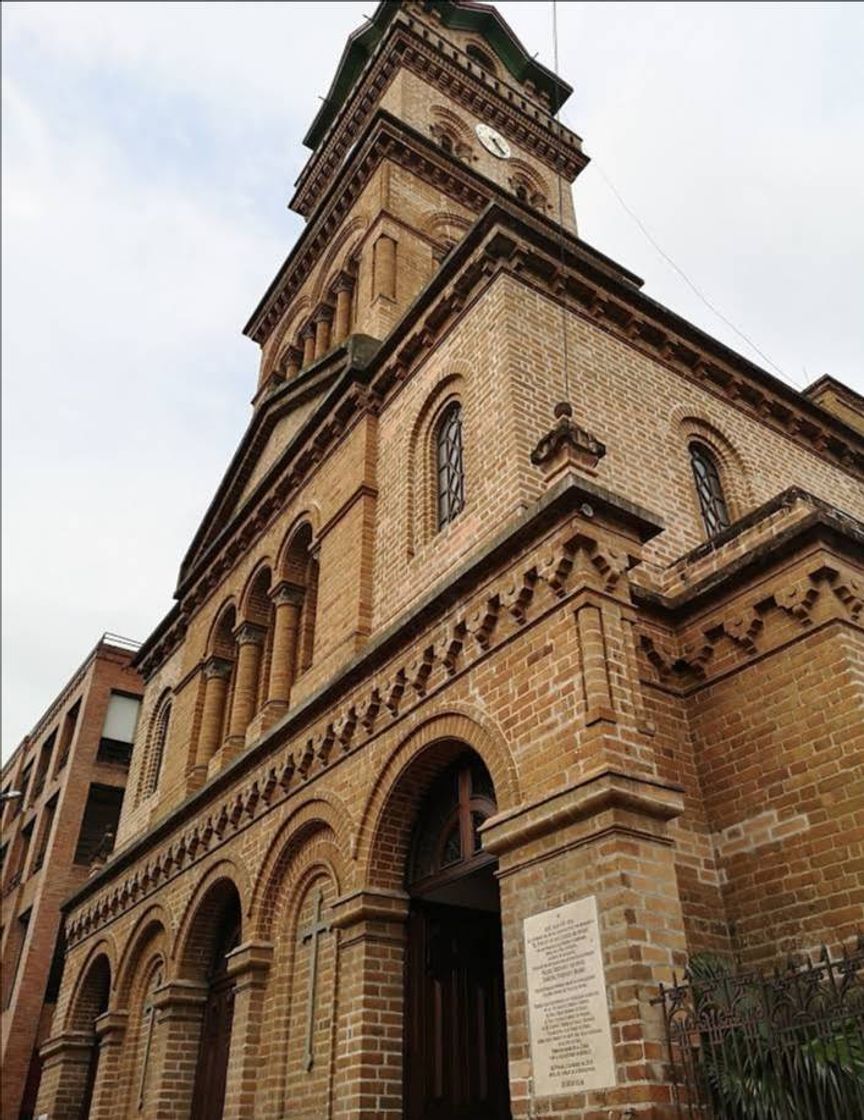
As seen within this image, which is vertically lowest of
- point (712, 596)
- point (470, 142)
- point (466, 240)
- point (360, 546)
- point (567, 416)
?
point (712, 596)

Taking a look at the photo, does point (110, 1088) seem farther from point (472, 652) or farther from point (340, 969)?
point (472, 652)

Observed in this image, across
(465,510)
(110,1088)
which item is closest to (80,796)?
(110,1088)

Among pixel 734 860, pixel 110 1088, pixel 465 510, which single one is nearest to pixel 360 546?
pixel 465 510

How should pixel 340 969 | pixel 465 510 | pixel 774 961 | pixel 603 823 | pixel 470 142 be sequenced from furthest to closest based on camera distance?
pixel 470 142, pixel 465 510, pixel 340 969, pixel 774 961, pixel 603 823

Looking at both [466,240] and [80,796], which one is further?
[80,796]

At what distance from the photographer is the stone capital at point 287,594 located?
13.1 m

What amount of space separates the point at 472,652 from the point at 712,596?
7.58ft

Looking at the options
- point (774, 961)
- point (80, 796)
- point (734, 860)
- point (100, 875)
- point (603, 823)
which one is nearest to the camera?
point (603, 823)

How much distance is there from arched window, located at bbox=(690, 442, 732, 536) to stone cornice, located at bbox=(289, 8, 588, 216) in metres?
11.5

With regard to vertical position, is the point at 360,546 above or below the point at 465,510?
above

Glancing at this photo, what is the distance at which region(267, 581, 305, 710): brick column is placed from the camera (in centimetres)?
1255

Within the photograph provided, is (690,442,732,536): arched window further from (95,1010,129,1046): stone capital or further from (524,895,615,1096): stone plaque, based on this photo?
(95,1010,129,1046): stone capital

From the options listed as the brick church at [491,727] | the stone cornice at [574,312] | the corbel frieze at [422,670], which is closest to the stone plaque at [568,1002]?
the brick church at [491,727]

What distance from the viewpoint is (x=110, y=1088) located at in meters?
13.0
